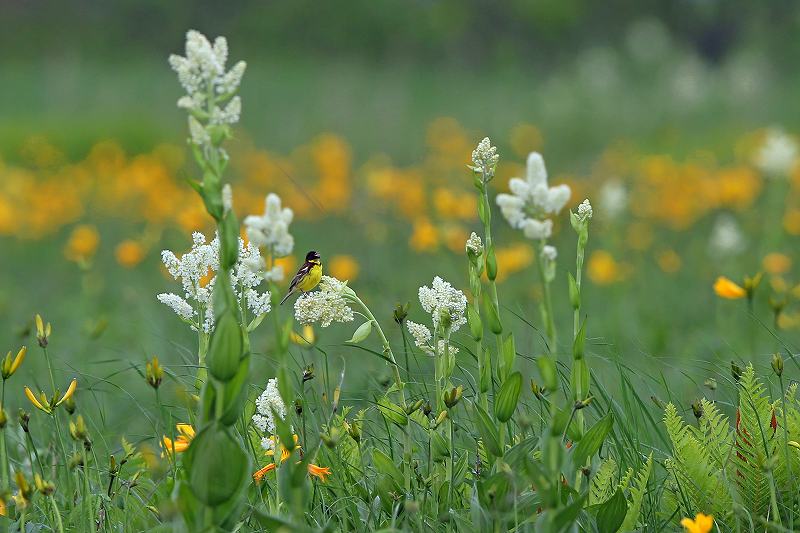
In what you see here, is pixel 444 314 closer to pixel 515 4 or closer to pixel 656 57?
pixel 656 57

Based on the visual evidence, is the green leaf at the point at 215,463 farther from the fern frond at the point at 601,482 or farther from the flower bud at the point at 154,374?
the fern frond at the point at 601,482

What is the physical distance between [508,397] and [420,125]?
9015 mm

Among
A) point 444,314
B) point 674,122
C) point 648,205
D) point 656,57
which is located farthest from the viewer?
point 656,57

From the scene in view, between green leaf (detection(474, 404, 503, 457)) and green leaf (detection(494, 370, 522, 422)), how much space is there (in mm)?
18

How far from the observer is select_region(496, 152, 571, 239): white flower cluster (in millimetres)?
1106

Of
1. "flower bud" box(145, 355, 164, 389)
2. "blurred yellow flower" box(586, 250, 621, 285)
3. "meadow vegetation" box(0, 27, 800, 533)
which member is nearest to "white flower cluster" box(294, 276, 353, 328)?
"meadow vegetation" box(0, 27, 800, 533)

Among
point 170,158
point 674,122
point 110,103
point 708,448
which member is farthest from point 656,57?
point 708,448

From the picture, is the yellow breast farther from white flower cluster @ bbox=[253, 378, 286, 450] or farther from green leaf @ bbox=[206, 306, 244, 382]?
green leaf @ bbox=[206, 306, 244, 382]

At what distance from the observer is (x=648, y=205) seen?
5.51 meters

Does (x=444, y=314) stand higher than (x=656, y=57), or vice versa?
(x=444, y=314)

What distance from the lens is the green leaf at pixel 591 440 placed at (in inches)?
53.5

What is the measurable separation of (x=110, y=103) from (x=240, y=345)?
11132 millimetres

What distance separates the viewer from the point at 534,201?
1.13m

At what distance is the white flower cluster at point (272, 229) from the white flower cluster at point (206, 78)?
0.40 feet
